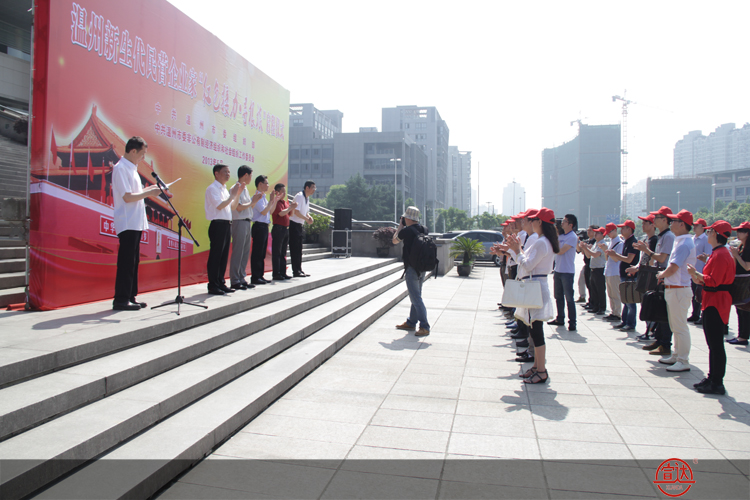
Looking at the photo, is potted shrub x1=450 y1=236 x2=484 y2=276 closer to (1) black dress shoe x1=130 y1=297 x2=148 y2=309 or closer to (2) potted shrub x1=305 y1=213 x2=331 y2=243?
(2) potted shrub x1=305 y1=213 x2=331 y2=243

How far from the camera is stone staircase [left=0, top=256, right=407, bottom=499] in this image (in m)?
2.57

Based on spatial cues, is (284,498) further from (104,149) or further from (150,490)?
(104,149)

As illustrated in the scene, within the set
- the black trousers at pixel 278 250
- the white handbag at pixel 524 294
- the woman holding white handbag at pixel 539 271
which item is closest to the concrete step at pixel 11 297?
the black trousers at pixel 278 250

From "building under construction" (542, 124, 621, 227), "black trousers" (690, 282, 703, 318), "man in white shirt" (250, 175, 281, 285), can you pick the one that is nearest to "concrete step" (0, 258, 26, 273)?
"man in white shirt" (250, 175, 281, 285)

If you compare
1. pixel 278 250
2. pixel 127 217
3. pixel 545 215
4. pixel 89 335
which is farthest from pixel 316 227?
pixel 89 335

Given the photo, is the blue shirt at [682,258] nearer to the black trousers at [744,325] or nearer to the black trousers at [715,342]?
the black trousers at [715,342]

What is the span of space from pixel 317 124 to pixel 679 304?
11727 centimetres

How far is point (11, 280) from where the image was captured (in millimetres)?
5305

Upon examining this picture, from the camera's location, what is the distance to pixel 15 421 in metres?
2.68

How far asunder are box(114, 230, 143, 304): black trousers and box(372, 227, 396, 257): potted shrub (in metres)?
12.0

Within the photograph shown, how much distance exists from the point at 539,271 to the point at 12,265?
597 centimetres

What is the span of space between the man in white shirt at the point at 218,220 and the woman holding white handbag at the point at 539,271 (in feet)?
12.7

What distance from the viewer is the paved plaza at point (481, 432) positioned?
2896 mm

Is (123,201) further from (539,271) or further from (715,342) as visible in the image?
(715,342)
